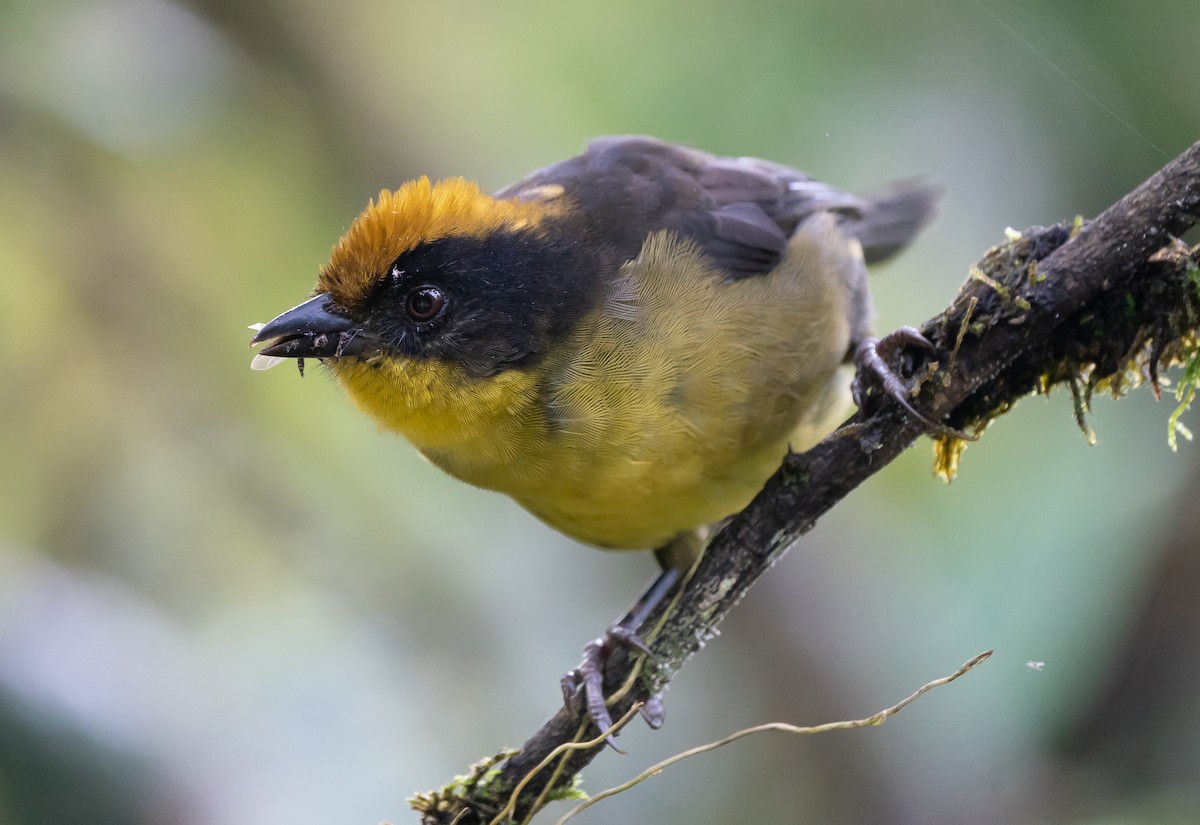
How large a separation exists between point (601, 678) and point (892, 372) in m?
1.12

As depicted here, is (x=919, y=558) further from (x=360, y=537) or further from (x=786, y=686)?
(x=360, y=537)

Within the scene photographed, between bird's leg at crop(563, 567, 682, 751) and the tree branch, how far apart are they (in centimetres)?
7

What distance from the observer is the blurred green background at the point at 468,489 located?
4.19 meters

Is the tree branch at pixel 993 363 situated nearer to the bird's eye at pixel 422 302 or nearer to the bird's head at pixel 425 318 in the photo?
the bird's head at pixel 425 318

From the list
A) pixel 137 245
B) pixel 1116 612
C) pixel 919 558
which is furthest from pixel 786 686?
pixel 137 245

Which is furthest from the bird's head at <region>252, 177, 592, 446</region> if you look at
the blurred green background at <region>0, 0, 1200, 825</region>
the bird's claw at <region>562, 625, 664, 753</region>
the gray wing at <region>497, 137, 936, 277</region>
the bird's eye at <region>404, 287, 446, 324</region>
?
the blurred green background at <region>0, 0, 1200, 825</region>

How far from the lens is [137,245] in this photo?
17.9 feet

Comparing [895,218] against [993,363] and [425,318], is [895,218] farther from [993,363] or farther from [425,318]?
[425,318]

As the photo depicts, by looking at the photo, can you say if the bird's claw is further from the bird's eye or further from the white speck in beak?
the white speck in beak

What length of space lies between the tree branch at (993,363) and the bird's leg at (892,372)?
0.10 ft

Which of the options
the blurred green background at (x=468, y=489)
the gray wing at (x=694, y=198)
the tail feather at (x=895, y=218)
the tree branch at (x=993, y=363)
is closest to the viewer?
the tree branch at (x=993, y=363)

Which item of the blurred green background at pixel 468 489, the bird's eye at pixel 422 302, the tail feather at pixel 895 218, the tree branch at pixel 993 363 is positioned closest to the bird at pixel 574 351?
the bird's eye at pixel 422 302

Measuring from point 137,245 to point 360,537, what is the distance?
1862mm

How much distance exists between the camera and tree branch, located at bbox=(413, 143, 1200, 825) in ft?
7.21
